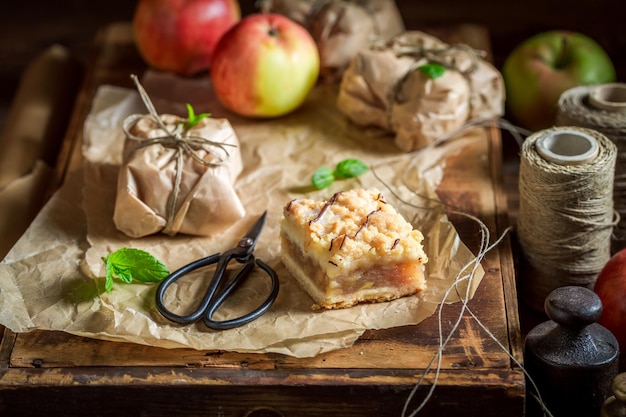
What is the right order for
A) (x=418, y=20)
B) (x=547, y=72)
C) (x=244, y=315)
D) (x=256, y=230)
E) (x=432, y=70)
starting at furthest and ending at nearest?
(x=418, y=20), (x=547, y=72), (x=432, y=70), (x=256, y=230), (x=244, y=315)

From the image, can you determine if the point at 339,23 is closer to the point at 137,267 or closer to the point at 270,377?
the point at 137,267

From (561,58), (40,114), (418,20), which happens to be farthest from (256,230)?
(418,20)

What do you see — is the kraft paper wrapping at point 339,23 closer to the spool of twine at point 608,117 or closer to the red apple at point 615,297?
the spool of twine at point 608,117

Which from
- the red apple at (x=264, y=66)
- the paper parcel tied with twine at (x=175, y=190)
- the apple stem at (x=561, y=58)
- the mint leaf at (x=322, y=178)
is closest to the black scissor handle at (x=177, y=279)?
the paper parcel tied with twine at (x=175, y=190)

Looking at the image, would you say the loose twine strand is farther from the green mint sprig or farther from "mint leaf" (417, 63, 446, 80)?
"mint leaf" (417, 63, 446, 80)

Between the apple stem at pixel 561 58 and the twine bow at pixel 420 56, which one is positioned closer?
the twine bow at pixel 420 56

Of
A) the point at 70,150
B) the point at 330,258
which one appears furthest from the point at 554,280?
the point at 70,150

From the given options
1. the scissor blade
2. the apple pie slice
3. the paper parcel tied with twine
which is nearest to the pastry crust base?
the apple pie slice
